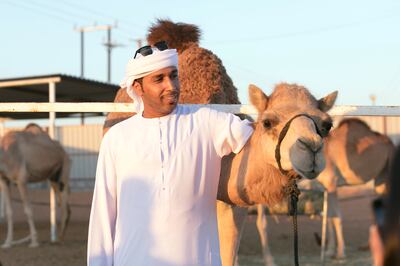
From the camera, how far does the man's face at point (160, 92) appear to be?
2.63 m

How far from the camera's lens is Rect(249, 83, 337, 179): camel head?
2.47 metres

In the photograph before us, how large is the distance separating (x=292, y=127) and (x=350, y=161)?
748 centimetres

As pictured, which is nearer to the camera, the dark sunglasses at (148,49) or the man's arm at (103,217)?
the man's arm at (103,217)

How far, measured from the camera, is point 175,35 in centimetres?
535

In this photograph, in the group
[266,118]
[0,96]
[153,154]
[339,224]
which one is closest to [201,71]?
[266,118]

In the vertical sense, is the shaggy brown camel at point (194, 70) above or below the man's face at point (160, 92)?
above

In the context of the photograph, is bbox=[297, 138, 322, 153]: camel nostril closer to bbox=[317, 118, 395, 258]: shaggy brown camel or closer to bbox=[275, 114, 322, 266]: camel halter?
bbox=[275, 114, 322, 266]: camel halter

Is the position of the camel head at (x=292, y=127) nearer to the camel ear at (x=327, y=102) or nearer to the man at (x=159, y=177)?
the camel ear at (x=327, y=102)

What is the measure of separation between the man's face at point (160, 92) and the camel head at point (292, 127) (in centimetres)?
45

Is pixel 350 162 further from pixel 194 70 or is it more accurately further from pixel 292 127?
pixel 292 127

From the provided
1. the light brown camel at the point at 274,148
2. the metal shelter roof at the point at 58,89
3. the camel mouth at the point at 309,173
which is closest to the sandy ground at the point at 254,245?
the metal shelter roof at the point at 58,89

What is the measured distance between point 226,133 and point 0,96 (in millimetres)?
12952

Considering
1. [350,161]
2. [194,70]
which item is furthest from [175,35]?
[350,161]

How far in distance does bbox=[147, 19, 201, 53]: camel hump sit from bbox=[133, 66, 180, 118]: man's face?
8.72 ft
